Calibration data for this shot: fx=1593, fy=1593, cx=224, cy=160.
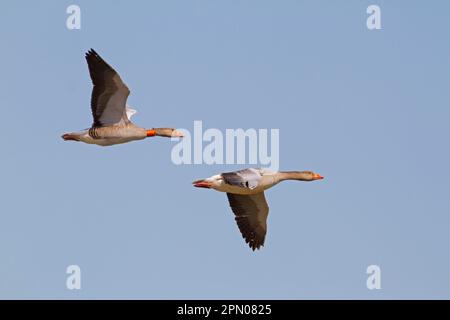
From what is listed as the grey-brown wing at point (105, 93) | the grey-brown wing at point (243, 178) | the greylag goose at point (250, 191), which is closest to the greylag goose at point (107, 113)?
the grey-brown wing at point (105, 93)

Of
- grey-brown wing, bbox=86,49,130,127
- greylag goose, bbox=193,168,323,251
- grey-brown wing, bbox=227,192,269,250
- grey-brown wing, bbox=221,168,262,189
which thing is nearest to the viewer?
grey-brown wing, bbox=221,168,262,189

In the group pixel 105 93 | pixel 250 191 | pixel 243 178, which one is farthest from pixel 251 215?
pixel 105 93

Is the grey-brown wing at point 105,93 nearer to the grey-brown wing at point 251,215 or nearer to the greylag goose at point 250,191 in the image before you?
the greylag goose at point 250,191

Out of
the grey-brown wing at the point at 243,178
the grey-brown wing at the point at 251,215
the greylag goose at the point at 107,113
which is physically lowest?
the grey-brown wing at the point at 251,215

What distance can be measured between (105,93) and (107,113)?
1.50 ft

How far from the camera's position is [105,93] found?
31.8 m

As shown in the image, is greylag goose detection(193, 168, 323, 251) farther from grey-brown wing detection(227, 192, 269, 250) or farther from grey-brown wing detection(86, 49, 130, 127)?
grey-brown wing detection(86, 49, 130, 127)

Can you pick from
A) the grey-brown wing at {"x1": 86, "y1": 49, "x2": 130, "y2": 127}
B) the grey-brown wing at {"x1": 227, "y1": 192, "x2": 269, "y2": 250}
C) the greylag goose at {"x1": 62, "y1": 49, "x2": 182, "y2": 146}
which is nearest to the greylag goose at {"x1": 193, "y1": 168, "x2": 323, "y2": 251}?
the grey-brown wing at {"x1": 227, "y1": 192, "x2": 269, "y2": 250}

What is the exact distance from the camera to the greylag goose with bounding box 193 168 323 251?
Result: 3038cm

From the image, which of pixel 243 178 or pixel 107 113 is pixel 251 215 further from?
pixel 107 113

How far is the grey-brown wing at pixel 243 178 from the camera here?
30.3 metres

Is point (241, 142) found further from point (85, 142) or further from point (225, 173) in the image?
point (85, 142)

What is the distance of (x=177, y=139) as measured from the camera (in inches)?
1293

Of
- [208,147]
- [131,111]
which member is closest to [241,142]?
[208,147]
